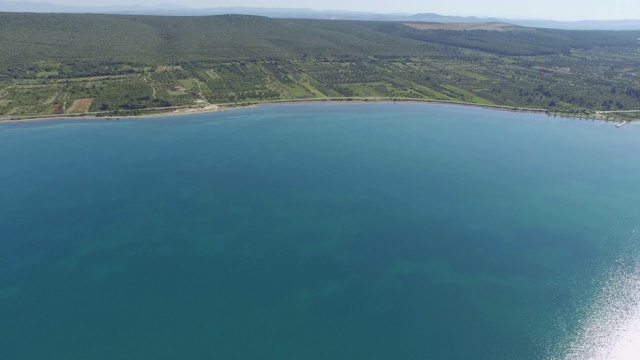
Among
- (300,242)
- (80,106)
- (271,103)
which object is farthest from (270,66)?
(300,242)

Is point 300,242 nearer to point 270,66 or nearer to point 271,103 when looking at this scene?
point 271,103

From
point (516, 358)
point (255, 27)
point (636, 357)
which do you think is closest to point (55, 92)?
point (516, 358)

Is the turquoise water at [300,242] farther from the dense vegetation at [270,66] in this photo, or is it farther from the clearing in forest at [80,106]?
the dense vegetation at [270,66]

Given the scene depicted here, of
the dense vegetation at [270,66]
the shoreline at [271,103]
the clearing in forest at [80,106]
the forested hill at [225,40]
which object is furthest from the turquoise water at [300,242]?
the forested hill at [225,40]

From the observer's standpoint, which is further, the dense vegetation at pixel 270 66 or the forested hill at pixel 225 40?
the forested hill at pixel 225 40

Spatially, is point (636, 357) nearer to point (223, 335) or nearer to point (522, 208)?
point (522, 208)

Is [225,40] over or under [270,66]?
over

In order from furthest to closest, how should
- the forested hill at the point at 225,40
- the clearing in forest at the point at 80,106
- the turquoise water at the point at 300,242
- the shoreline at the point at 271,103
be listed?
the forested hill at the point at 225,40 < the clearing in forest at the point at 80,106 < the shoreline at the point at 271,103 < the turquoise water at the point at 300,242
